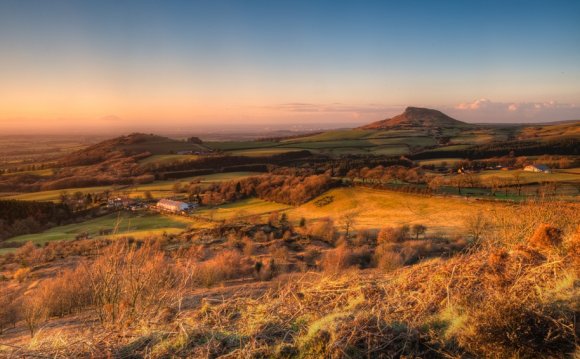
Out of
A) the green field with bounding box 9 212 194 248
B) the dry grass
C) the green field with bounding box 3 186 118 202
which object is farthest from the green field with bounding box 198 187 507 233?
the dry grass

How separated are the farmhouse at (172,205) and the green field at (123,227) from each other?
2.15m

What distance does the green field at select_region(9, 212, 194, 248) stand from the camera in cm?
4912

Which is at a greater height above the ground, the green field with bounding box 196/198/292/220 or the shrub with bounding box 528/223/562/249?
the shrub with bounding box 528/223/562/249

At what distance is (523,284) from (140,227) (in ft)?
178

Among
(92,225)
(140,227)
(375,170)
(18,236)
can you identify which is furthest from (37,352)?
(375,170)

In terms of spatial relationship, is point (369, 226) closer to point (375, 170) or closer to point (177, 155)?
point (375, 170)

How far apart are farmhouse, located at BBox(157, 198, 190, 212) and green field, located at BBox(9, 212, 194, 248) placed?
2152 mm

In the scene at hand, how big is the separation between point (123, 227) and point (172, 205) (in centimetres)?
1092

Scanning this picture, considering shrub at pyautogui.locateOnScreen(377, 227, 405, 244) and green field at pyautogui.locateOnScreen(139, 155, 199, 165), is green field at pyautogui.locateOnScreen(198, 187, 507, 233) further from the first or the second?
green field at pyautogui.locateOnScreen(139, 155, 199, 165)

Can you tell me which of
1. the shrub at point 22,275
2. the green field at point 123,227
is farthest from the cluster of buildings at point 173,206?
the shrub at point 22,275

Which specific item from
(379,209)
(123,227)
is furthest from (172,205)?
(379,209)

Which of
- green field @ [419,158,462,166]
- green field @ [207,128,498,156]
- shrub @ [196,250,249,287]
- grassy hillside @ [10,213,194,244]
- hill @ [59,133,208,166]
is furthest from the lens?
hill @ [59,133,208,166]

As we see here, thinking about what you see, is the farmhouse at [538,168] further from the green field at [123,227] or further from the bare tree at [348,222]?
the green field at [123,227]

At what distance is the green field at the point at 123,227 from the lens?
4912 cm
